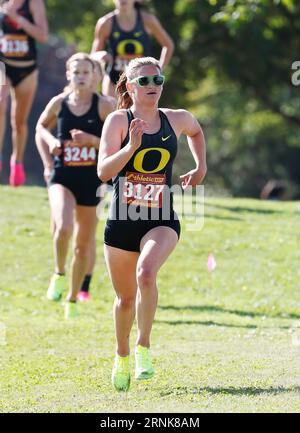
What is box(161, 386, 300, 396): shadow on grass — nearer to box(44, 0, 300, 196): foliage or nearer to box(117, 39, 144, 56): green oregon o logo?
box(117, 39, 144, 56): green oregon o logo

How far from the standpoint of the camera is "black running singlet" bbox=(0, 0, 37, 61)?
12.8 metres

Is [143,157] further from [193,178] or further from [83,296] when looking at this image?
[83,296]

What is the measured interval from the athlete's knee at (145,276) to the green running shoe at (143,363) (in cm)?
47

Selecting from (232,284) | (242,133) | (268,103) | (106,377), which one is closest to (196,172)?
(106,377)

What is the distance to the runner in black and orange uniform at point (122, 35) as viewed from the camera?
13008 mm

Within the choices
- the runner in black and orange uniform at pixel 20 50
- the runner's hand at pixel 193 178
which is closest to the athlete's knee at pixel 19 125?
the runner in black and orange uniform at pixel 20 50

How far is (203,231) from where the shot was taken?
13.6 meters

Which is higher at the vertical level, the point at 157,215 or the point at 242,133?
the point at 157,215

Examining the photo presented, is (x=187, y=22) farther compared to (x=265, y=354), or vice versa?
(x=187, y=22)

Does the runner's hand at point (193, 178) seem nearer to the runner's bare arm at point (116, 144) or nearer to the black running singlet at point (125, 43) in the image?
the runner's bare arm at point (116, 144)

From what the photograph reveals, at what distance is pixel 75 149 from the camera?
9859 millimetres

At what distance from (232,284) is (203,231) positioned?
1.82 m


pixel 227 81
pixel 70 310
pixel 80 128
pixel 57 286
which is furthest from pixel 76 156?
pixel 227 81

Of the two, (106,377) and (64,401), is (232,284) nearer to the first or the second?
(106,377)
